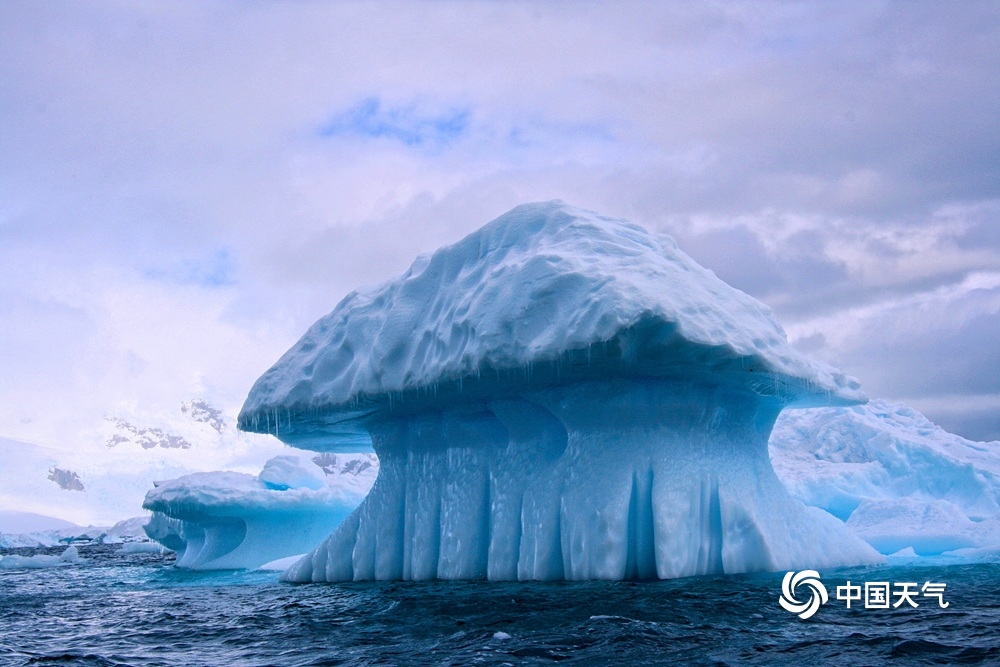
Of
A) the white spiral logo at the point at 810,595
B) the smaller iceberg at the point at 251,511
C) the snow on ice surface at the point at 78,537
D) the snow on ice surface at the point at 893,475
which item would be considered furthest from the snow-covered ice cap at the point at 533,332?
the snow on ice surface at the point at 78,537

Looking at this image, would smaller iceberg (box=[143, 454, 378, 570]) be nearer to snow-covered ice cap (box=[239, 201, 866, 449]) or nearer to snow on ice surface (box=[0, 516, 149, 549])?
snow-covered ice cap (box=[239, 201, 866, 449])

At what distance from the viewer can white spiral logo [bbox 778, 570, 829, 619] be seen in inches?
308

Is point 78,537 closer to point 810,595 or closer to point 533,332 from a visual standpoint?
point 533,332

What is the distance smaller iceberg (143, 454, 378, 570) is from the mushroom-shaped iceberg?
5.56 metres

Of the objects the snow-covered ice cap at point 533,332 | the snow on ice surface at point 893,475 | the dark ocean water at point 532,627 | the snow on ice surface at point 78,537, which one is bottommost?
the snow on ice surface at point 78,537

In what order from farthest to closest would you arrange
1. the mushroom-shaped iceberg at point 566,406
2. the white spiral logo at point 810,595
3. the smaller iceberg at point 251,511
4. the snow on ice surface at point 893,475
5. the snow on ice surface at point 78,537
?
the snow on ice surface at point 78,537, the smaller iceberg at point 251,511, the snow on ice surface at point 893,475, the mushroom-shaped iceberg at point 566,406, the white spiral logo at point 810,595

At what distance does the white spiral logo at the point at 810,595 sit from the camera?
782 cm

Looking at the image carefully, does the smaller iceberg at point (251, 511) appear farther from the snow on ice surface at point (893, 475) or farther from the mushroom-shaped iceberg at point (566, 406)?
the snow on ice surface at point (893, 475)

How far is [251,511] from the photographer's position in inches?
744

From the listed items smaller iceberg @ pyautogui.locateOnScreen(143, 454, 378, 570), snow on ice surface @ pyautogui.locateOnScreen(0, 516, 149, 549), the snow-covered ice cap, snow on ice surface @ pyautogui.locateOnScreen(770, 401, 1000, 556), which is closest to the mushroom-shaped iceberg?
the snow-covered ice cap

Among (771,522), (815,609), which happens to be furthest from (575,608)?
(771,522)

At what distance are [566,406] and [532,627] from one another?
12.7ft

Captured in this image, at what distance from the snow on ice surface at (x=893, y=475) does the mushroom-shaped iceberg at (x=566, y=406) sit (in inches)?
122

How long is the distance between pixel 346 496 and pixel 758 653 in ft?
45.7
